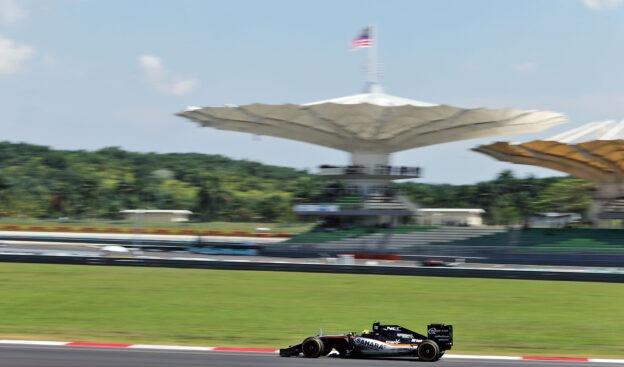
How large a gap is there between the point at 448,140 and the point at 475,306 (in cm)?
4598

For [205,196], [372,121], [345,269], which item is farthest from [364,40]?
[205,196]

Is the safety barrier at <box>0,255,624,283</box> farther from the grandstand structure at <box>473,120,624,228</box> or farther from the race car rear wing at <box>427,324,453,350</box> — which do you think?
the grandstand structure at <box>473,120,624,228</box>

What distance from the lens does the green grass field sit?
75.0 feet

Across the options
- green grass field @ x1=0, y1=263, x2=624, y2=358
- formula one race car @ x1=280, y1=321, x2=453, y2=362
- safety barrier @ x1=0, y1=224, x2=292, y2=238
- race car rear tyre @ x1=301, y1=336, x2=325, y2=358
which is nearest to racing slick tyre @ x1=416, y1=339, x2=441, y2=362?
formula one race car @ x1=280, y1=321, x2=453, y2=362

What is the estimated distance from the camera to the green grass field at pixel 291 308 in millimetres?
22859

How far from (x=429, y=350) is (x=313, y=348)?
7.86 ft

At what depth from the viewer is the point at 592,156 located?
70.2 m

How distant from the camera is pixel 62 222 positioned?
111 m

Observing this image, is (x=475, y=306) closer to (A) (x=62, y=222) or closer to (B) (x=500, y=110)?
(B) (x=500, y=110)

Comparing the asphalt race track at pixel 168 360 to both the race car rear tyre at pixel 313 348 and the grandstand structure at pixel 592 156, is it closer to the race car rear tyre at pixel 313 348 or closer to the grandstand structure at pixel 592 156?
the race car rear tyre at pixel 313 348

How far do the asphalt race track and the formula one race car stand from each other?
18 centimetres

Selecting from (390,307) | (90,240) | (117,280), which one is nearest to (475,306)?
(390,307)

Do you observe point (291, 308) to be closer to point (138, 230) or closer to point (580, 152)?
point (580, 152)

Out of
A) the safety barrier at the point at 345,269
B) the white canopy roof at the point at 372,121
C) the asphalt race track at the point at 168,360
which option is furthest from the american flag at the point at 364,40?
the asphalt race track at the point at 168,360
